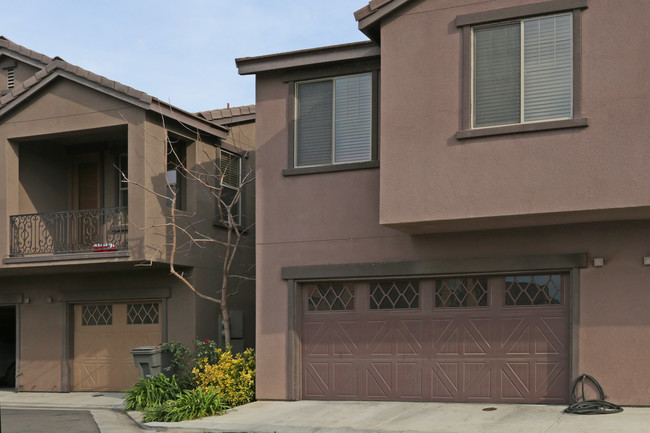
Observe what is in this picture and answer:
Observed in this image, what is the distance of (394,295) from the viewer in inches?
541

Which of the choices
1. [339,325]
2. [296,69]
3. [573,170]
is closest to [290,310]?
[339,325]

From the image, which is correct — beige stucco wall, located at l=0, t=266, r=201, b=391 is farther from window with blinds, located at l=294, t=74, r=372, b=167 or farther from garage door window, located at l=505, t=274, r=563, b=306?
Answer: garage door window, located at l=505, t=274, r=563, b=306

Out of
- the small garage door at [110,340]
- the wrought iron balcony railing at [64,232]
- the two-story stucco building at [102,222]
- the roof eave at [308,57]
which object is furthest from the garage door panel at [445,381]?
the wrought iron balcony railing at [64,232]

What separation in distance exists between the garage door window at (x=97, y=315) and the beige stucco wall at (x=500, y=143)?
26.3 ft

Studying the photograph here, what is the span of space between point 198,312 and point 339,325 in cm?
402

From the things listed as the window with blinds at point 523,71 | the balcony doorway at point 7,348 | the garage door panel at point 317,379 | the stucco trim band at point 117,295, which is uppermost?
the window with blinds at point 523,71

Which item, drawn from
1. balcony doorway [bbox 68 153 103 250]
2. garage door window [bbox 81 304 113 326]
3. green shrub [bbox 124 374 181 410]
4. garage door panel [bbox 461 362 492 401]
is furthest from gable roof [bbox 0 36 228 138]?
garage door panel [bbox 461 362 492 401]

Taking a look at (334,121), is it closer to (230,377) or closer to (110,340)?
(230,377)

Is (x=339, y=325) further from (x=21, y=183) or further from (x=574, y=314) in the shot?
(x=21, y=183)

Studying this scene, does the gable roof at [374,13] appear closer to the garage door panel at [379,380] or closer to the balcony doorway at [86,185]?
the garage door panel at [379,380]

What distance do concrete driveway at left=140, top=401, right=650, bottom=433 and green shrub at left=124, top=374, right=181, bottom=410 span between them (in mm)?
665

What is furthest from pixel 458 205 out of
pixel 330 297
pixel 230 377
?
pixel 230 377

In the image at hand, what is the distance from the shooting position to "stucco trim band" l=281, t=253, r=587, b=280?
12.4 metres

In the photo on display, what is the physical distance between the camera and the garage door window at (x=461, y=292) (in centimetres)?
1308
